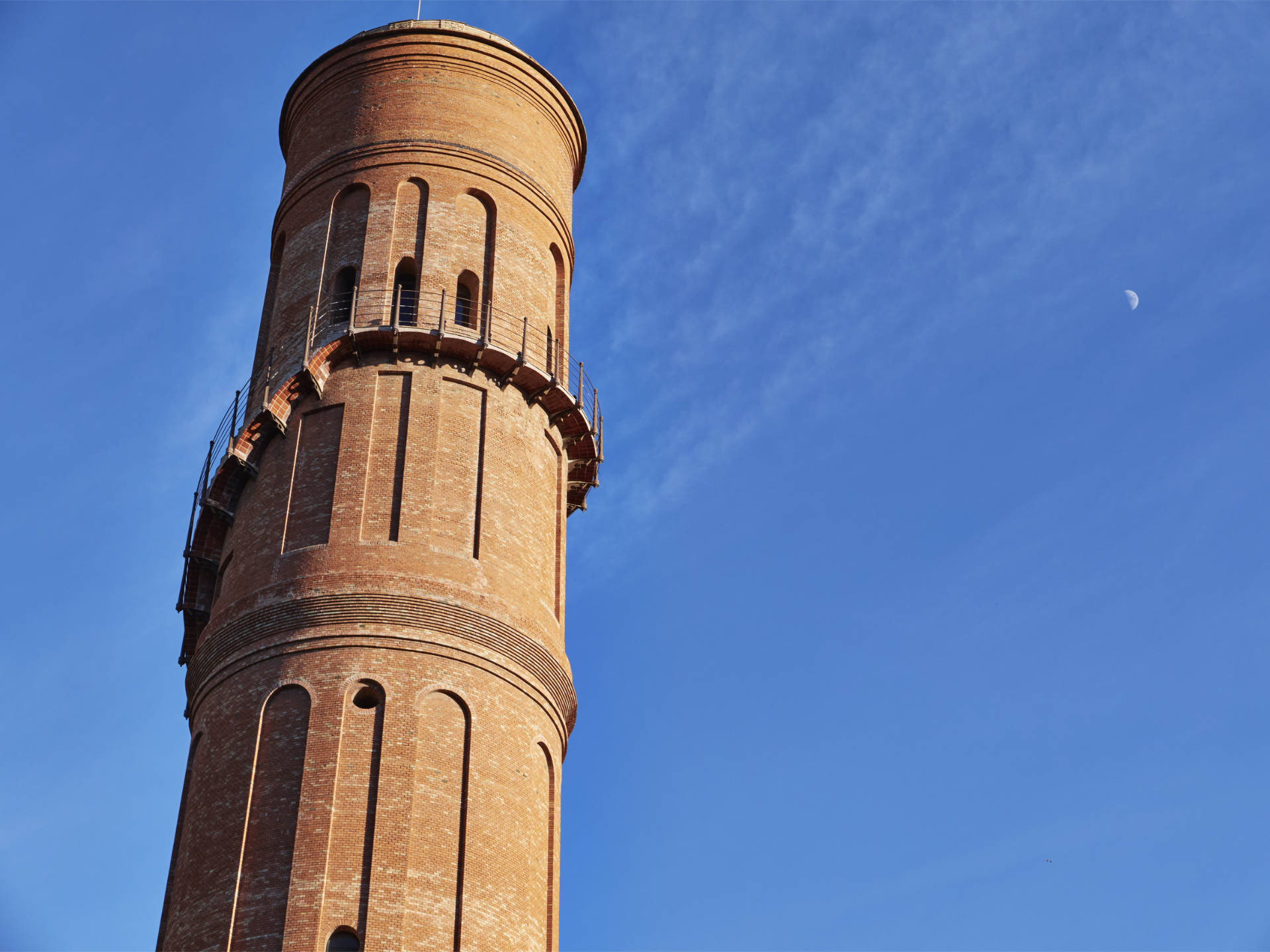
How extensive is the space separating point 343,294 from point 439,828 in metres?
10.7

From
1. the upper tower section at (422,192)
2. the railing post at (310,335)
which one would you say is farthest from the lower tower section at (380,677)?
the upper tower section at (422,192)

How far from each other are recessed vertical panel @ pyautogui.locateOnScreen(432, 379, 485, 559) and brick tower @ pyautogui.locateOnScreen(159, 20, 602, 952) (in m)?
0.05

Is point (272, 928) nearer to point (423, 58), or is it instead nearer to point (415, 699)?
point (415, 699)

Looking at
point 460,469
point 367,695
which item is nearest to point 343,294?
A: point 460,469

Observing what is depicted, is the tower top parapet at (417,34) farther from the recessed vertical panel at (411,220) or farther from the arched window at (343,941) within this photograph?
the arched window at (343,941)

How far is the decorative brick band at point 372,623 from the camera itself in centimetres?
2712

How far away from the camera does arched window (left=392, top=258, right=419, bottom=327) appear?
99.9 ft

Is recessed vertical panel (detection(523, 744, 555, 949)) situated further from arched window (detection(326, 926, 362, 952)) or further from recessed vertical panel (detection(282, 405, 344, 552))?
recessed vertical panel (detection(282, 405, 344, 552))

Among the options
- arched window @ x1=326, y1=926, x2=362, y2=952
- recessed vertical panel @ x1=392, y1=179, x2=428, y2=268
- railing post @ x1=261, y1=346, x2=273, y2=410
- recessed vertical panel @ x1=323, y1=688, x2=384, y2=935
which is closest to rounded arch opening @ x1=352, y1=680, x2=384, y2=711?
recessed vertical panel @ x1=323, y1=688, x2=384, y2=935

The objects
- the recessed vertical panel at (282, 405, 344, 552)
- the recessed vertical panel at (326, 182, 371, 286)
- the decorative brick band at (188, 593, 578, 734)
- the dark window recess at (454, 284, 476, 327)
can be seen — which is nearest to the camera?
the decorative brick band at (188, 593, 578, 734)

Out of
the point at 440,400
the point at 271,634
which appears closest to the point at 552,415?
the point at 440,400

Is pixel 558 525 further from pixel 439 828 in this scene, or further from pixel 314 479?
pixel 439 828

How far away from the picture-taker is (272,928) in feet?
79.9

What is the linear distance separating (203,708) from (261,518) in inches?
131
